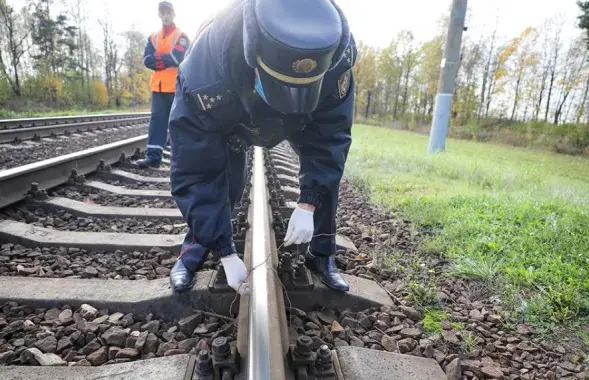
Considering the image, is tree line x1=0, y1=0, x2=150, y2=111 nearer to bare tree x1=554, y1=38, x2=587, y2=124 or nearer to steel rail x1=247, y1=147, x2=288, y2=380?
steel rail x1=247, y1=147, x2=288, y2=380

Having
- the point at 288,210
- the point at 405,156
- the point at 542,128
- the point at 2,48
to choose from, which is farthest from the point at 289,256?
the point at 2,48

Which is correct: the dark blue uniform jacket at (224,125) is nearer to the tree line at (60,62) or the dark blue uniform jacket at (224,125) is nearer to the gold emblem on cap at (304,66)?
the gold emblem on cap at (304,66)

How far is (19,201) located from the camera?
299 cm

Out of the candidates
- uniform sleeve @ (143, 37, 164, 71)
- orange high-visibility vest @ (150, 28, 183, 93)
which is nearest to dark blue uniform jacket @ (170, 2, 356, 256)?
orange high-visibility vest @ (150, 28, 183, 93)

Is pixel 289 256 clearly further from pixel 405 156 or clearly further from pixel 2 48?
pixel 2 48

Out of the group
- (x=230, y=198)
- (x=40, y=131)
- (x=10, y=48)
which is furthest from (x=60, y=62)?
(x=230, y=198)

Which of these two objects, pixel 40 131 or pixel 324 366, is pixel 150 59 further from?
pixel 324 366

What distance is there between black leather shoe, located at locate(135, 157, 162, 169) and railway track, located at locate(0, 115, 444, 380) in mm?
1713

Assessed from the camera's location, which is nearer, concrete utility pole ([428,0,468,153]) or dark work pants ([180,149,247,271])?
dark work pants ([180,149,247,271])

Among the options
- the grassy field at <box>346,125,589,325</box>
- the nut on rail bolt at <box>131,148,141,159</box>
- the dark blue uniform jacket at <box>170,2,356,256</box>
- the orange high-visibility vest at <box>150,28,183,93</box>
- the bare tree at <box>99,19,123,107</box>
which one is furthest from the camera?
the bare tree at <box>99,19,123,107</box>

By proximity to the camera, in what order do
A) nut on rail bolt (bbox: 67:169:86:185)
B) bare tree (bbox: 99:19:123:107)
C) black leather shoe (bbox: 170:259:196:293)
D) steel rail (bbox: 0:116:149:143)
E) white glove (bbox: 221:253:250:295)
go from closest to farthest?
1. white glove (bbox: 221:253:250:295)
2. black leather shoe (bbox: 170:259:196:293)
3. nut on rail bolt (bbox: 67:169:86:185)
4. steel rail (bbox: 0:116:149:143)
5. bare tree (bbox: 99:19:123:107)

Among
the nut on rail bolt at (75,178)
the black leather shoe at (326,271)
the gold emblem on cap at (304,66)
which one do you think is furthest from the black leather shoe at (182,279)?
the nut on rail bolt at (75,178)

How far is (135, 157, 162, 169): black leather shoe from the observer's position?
15.6ft

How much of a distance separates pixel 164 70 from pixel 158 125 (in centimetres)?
71
